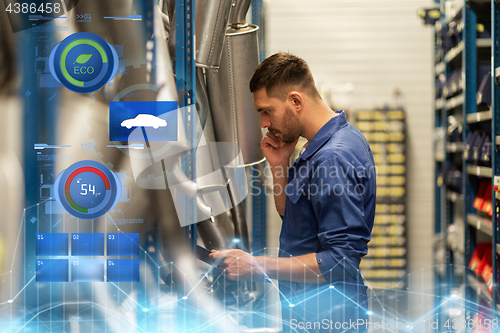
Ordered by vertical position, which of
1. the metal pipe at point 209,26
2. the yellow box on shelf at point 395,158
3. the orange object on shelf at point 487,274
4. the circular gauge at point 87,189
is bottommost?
the orange object on shelf at point 487,274

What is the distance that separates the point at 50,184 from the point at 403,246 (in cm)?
426

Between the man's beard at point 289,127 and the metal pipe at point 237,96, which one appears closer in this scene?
the man's beard at point 289,127

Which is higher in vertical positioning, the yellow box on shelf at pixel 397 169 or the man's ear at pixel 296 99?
the man's ear at pixel 296 99

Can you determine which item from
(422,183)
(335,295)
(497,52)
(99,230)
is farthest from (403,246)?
(99,230)

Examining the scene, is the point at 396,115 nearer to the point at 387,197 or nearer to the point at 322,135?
the point at 387,197

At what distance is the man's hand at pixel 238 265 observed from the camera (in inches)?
47.1

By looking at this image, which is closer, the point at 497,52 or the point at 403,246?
the point at 497,52

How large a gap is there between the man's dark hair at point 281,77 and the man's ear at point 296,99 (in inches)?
0.7

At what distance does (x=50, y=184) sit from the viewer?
120 centimetres

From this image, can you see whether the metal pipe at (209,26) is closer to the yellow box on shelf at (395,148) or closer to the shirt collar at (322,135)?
the shirt collar at (322,135)

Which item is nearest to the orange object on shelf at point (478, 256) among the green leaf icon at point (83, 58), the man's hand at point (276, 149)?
the man's hand at point (276, 149)

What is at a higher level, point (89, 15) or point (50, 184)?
point (89, 15)

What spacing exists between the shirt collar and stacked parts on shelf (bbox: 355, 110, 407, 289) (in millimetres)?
3242

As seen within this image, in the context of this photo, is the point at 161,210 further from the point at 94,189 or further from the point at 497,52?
the point at 497,52
